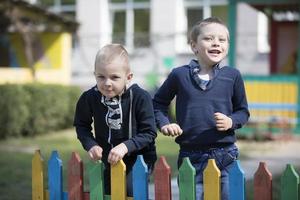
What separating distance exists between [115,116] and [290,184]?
1.14 m

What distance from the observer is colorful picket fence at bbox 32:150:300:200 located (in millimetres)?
3318

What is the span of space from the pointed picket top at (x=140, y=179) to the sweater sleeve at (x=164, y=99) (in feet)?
1.07

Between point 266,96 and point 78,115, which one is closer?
point 78,115

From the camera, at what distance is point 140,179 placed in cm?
362

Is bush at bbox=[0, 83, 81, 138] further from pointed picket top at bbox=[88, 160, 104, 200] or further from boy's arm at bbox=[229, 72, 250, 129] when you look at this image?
boy's arm at bbox=[229, 72, 250, 129]

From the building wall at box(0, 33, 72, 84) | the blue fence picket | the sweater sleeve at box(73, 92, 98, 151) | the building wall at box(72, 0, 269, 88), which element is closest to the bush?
the building wall at box(0, 33, 72, 84)

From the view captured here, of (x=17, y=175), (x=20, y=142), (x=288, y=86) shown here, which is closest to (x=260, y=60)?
(x=288, y=86)

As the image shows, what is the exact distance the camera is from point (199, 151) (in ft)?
12.5

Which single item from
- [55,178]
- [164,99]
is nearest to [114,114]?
[164,99]

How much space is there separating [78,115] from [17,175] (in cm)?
452

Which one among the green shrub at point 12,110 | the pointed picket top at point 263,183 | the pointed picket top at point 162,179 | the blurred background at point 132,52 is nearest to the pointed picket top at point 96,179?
the pointed picket top at point 162,179

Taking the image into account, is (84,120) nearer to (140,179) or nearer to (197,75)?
(140,179)

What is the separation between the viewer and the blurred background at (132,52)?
12.6 m

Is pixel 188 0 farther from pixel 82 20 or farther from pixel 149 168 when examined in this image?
pixel 149 168
